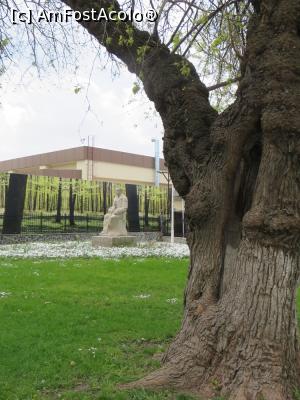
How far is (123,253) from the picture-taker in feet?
61.6

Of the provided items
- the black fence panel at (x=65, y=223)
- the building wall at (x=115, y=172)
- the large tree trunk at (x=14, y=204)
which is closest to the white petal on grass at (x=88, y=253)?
the large tree trunk at (x=14, y=204)

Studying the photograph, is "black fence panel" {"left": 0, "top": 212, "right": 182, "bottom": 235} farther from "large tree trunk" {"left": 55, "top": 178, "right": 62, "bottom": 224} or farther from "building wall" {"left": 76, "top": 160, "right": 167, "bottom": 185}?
"building wall" {"left": 76, "top": 160, "right": 167, "bottom": 185}

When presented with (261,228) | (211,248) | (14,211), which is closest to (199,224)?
(211,248)

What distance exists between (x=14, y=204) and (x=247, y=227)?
21.2 m

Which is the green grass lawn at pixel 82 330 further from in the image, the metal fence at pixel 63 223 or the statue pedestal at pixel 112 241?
the metal fence at pixel 63 223

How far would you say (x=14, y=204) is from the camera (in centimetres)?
2409

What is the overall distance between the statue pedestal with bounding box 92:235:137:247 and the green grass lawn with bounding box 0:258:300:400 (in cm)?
879

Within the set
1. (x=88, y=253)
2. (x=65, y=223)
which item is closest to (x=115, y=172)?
(x=65, y=223)

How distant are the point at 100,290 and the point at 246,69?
714cm

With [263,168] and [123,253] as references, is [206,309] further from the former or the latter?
[123,253]

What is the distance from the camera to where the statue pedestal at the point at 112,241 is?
2206 cm

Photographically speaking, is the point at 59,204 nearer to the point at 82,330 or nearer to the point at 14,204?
the point at 14,204

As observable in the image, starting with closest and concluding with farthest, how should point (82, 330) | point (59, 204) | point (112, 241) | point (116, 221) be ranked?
point (82, 330) < point (112, 241) < point (116, 221) < point (59, 204)

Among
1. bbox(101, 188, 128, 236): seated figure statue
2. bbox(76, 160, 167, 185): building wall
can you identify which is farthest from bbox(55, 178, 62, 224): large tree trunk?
bbox(76, 160, 167, 185): building wall
